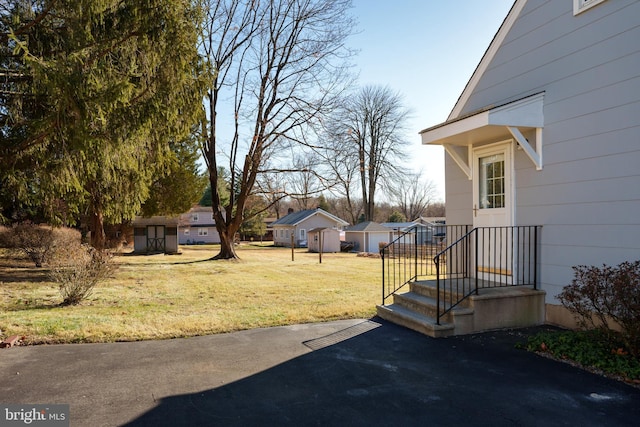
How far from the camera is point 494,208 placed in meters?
6.93

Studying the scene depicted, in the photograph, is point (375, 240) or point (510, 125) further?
point (375, 240)

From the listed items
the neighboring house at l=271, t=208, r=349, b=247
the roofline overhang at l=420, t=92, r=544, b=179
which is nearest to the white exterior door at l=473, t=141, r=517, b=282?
the roofline overhang at l=420, t=92, r=544, b=179

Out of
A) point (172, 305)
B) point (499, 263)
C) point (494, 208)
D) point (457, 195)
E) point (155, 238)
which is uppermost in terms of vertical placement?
point (457, 195)

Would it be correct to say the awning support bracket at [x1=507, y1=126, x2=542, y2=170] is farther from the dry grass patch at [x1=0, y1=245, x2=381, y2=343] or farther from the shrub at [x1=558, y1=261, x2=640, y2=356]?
the dry grass patch at [x1=0, y1=245, x2=381, y2=343]

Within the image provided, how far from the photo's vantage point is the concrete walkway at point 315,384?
10.6 feet

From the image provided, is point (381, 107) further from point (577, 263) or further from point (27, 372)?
point (27, 372)

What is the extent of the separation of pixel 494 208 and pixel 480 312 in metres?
2.11

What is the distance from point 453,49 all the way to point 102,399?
10041 mm

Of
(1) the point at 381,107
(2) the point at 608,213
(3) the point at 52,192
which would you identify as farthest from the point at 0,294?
(1) the point at 381,107

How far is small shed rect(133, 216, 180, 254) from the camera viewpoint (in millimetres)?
29031

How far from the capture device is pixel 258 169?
20.5 metres

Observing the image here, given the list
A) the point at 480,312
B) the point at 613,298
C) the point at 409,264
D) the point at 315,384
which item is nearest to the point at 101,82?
the point at 315,384

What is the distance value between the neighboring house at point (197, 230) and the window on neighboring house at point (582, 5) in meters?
46.8

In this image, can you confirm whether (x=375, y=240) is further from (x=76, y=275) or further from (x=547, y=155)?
(x=547, y=155)
